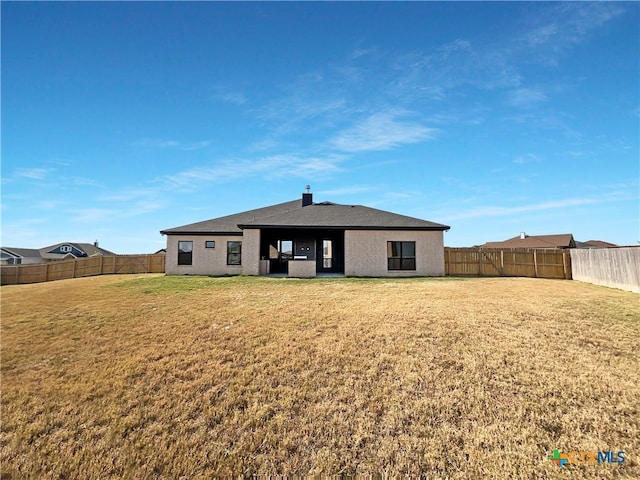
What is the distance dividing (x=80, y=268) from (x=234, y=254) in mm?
13246

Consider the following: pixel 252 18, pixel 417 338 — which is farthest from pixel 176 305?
pixel 252 18

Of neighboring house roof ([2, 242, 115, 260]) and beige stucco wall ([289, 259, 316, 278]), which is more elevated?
neighboring house roof ([2, 242, 115, 260])

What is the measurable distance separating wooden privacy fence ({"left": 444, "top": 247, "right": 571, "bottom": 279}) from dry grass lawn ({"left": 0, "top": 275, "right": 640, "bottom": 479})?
32.8 ft

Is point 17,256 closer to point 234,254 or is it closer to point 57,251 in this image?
point 57,251

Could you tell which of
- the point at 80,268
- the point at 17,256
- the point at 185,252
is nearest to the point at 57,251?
the point at 17,256

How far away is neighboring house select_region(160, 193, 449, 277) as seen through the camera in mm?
16219

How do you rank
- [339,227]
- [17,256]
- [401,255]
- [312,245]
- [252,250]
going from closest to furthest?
[339,227]
[252,250]
[401,255]
[312,245]
[17,256]

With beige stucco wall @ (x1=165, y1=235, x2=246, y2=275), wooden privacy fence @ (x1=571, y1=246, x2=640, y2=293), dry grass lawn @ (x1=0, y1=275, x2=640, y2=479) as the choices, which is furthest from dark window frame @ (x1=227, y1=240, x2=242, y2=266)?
wooden privacy fence @ (x1=571, y1=246, x2=640, y2=293)

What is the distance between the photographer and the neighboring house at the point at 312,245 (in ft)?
53.2

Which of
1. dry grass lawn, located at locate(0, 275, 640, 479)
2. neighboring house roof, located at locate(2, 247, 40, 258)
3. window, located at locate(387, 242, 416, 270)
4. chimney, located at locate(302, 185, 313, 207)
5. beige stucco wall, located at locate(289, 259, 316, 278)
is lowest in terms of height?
dry grass lawn, located at locate(0, 275, 640, 479)

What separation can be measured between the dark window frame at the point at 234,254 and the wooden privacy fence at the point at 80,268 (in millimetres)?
8010

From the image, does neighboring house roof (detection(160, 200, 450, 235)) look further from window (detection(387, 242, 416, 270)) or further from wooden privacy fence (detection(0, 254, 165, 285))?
wooden privacy fence (detection(0, 254, 165, 285))

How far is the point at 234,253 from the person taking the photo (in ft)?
57.3

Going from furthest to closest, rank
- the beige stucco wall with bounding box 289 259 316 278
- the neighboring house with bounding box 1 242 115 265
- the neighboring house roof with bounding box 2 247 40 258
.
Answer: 1. the neighboring house roof with bounding box 2 247 40 258
2. the neighboring house with bounding box 1 242 115 265
3. the beige stucco wall with bounding box 289 259 316 278
